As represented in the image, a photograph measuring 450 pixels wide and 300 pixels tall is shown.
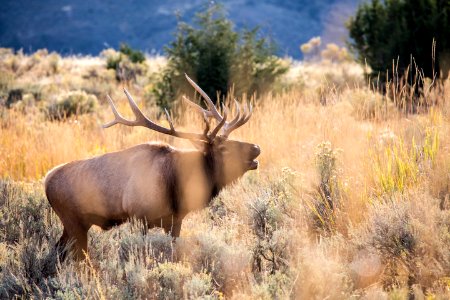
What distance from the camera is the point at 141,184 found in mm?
4594

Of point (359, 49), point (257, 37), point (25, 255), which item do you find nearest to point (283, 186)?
point (25, 255)

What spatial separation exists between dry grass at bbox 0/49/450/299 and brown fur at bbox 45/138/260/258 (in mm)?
222

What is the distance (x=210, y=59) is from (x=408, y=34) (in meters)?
5.09

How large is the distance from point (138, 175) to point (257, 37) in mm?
8989

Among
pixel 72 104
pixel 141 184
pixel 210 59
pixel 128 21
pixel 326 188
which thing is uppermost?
pixel 128 21

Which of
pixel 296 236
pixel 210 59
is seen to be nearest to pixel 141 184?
pixel 296 236

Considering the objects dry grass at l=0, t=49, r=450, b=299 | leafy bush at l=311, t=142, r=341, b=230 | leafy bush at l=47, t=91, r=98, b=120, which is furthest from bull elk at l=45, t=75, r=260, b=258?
leafy bush at l=47, t=91, r=98, b=120

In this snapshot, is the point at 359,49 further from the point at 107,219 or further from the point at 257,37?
the point at 107,219

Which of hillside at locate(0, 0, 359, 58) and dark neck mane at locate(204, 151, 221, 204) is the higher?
hillside at locate(0, 0, 359, 58)

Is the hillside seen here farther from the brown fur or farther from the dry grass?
the brown fur

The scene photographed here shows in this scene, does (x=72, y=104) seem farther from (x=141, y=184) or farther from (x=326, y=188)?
(x=326, y=188)

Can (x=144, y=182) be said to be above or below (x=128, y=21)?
below

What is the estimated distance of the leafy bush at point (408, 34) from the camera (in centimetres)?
1241

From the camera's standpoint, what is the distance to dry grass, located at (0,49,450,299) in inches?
137
